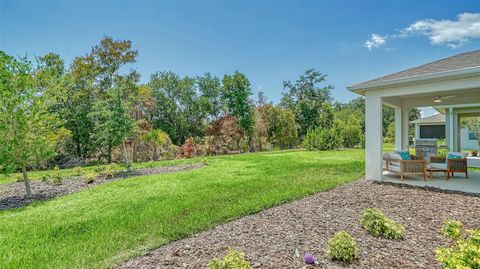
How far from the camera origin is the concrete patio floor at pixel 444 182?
6.77 m

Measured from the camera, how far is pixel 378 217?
403 centimetres

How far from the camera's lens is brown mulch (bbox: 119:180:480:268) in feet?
10.4

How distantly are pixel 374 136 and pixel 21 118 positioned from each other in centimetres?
1021

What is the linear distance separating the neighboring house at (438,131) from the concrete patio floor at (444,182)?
18.7 m

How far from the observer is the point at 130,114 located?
1930 centimetres

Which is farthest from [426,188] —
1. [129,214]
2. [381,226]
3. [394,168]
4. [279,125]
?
[279,125]

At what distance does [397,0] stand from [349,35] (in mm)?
4134

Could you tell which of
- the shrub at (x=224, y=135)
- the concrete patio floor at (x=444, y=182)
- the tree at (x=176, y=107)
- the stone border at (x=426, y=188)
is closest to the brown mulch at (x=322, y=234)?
the stone border at (x=426, y=188)

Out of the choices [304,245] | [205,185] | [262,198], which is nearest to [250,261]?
[304,245]

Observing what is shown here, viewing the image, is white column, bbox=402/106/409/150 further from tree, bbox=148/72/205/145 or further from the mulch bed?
tree, bbox=148/72/205/145

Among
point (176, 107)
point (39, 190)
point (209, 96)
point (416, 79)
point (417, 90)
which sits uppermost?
point (209, 96)

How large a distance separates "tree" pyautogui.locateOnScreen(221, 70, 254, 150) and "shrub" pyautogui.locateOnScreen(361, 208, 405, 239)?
2221 centimetres

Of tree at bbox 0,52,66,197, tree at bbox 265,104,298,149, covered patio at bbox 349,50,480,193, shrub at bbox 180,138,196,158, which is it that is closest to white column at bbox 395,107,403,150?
covered patio at bbox 349,50,480,193

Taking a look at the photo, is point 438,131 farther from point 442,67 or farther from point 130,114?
point 130,114
